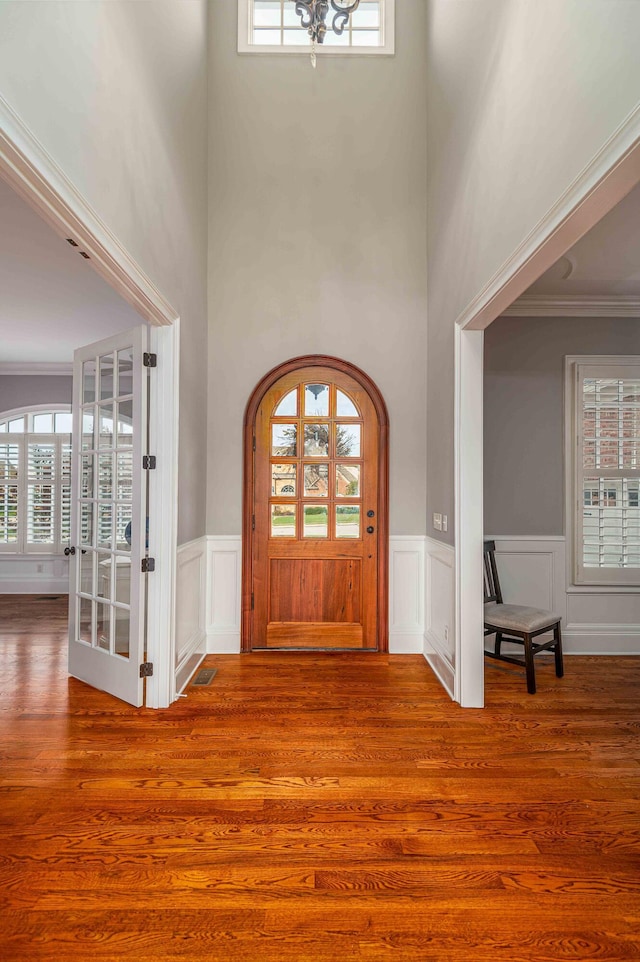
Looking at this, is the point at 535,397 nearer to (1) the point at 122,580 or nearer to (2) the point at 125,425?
(2) the point at 125,425

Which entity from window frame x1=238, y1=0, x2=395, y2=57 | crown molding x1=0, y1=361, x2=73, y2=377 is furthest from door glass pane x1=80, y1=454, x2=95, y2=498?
crown molding x1=0, y1=361, x2=73, y2=377

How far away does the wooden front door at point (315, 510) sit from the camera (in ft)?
13.4

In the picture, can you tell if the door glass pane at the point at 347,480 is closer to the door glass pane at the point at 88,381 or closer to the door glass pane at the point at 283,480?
the door glass pane at the point at 283,480

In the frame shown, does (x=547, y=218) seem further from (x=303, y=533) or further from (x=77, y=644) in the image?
(x=77, y=644)

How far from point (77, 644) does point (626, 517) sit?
13.7 feet

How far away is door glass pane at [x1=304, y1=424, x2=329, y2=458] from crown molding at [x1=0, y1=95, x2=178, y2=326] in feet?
5.66

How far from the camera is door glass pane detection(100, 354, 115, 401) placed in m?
3.25

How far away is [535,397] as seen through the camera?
4062mm

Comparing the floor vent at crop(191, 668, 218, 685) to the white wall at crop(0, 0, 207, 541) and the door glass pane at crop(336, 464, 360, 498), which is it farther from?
the door glass pane at crop(336, 464, 360, 498)

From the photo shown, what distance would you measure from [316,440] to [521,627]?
79.7 inches

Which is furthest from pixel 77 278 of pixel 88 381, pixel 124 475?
pixel 124 475

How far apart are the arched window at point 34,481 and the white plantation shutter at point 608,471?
5898 millimetres

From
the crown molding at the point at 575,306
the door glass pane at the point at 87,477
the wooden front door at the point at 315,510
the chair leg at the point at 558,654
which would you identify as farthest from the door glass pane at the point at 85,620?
the crown molding at the point at 575,306

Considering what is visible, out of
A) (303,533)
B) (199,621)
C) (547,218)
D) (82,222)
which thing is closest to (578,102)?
(547,218)
